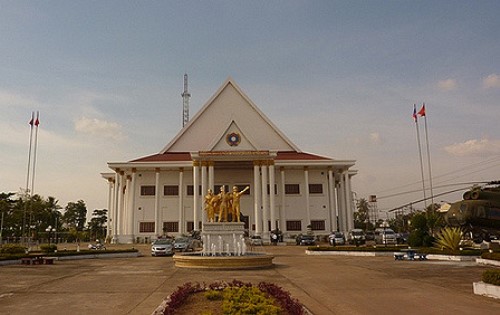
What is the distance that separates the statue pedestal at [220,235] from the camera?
23297 mm

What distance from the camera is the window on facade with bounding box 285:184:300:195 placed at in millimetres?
51938

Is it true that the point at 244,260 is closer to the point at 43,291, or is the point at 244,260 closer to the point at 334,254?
the point at 43,291

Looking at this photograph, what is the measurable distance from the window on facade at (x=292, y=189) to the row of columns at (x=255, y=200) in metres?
1.17

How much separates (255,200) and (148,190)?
13.5m

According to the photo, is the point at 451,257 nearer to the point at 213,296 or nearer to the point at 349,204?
the point at 213,296

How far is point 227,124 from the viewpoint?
5462cm

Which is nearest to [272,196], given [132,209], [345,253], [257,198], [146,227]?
[257,198]

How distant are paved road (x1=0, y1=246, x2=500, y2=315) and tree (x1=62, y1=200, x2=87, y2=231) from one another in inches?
3350

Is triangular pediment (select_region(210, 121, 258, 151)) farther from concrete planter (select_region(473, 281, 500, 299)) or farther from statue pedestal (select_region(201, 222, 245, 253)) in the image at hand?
concrete planter (select_region(473, 281, 500, 299))

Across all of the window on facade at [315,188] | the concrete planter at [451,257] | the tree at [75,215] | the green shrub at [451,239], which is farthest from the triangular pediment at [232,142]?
the tree at [75,215]

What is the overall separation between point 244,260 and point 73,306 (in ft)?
32.0

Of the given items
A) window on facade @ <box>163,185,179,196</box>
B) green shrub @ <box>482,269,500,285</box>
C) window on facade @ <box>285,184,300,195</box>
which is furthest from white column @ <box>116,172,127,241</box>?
green shrub @ <box>482,269,500,285</box>

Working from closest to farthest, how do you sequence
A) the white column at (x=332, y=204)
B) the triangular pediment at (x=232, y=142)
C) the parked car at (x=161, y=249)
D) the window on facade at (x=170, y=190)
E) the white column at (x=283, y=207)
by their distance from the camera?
the parked car at (x=161, y=249), the triangular pediment at (x=232, y=142), the white column at (x=283, y=207), the white column at (x=332, y=204), the window on facade at (x=170, y=190)

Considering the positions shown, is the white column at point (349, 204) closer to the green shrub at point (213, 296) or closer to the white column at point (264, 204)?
the white column at point (264, 204)
